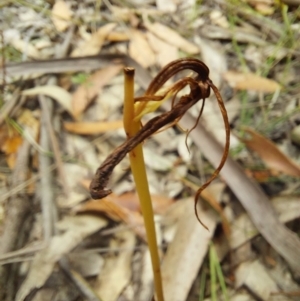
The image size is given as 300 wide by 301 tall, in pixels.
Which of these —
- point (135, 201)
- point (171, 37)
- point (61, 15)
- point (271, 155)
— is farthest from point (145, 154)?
point (61, 15)

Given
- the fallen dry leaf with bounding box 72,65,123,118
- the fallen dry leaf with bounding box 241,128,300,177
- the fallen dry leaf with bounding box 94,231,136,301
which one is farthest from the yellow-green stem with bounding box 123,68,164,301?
the fallen dry leaf with bounding box 72,65,123,118

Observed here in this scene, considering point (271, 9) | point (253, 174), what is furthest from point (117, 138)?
point (271, 9)

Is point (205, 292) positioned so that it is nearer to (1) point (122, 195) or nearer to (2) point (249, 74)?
(1) point (122, 195)

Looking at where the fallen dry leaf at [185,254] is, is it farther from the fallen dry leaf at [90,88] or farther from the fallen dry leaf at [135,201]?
the fallen dry leaf at [90,88]

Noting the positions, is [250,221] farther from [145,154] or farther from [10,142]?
[10,142]

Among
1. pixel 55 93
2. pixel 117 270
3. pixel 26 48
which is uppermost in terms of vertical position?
pixel 26 48

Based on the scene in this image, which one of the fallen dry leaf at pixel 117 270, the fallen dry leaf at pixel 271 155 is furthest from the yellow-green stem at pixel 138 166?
the fallen dry leaf at pixel 271 155
